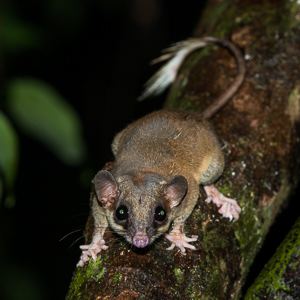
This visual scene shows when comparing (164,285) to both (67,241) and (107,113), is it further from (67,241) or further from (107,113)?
(107,113)

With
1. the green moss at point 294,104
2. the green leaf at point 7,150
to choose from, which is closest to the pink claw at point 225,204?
the green moss at point 294,104

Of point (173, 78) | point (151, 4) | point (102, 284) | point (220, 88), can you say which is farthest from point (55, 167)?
point (102, 284)

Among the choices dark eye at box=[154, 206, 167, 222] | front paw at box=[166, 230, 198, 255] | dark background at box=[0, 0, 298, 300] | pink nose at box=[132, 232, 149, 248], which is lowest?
dark background at box=[0, 0, 298, 300]

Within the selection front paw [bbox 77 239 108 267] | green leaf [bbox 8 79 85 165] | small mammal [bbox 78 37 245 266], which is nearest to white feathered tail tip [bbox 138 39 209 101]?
small mammal [bbox 78 37 245 266]

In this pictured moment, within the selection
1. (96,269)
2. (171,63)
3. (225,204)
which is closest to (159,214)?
(225,204)

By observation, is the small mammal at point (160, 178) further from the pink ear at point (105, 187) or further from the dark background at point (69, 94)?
the dark background at point (69, 94)

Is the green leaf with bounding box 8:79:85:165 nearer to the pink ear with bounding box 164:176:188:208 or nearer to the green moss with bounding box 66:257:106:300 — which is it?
the pink ear with bounding box 164:176:188:208

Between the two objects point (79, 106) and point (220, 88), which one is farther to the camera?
point (79, 106)
